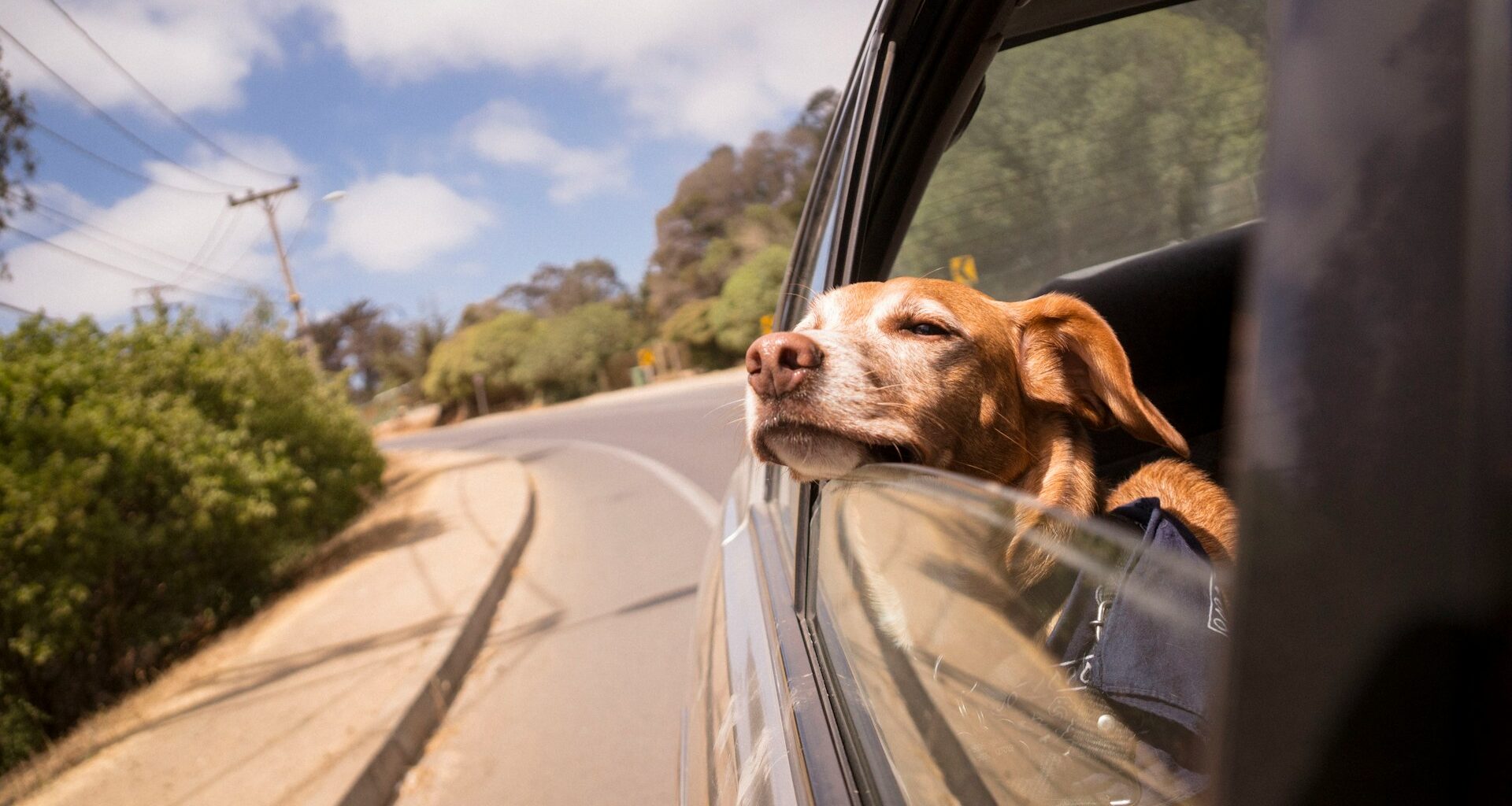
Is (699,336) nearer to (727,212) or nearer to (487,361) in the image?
(727,212)

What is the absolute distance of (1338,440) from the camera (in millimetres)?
377

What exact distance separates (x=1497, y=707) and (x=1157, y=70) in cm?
429

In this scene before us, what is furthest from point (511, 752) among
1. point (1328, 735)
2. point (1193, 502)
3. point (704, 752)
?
point (1328, 735)

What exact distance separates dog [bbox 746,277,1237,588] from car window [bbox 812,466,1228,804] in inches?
13.5

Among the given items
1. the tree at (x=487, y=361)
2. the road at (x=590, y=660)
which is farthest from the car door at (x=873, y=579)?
the tree at (x=487, y=361)

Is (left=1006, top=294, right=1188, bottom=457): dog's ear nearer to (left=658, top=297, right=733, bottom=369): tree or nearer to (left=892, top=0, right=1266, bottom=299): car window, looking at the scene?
(left=892, top=0, right=1266, bottom=299): car window

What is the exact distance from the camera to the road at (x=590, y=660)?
402 centimetres

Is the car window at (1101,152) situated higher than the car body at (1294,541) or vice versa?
the car window at (1101,152)

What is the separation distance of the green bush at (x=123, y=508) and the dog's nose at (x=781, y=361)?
20.3 feet

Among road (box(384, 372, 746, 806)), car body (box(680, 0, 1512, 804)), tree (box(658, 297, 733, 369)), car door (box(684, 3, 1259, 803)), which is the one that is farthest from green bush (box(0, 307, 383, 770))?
tree (box(658, 297, 733, 369))

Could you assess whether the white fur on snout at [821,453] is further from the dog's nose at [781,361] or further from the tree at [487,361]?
the tree at [487,361]

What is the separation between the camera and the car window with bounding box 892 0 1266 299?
3.02 meters

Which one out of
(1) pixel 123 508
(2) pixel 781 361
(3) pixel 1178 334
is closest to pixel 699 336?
(1) pixel 123 508

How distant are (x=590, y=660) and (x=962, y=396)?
424 cm
